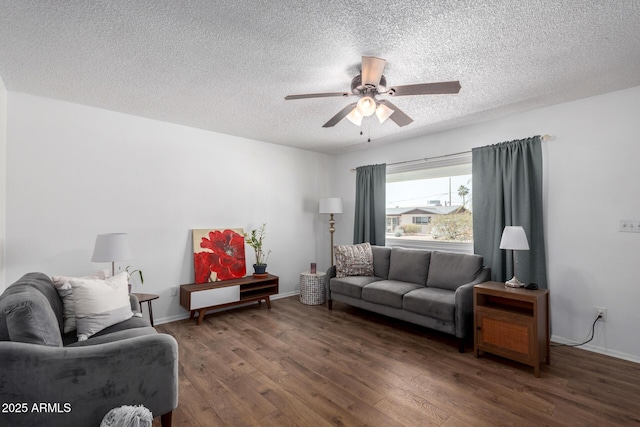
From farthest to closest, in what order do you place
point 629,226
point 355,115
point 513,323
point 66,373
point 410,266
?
point 410,266
point 629,226
point 513,323
point 355,115
point 66,373

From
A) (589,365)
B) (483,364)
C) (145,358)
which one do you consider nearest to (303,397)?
(145,358)

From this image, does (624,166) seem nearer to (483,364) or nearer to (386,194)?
(483,364)

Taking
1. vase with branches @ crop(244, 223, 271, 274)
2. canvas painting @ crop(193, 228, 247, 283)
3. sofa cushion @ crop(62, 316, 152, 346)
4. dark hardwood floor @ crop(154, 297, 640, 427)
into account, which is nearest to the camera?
dark hardwood floor @ crop(154, 297, 640, 427)

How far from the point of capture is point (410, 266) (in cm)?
389

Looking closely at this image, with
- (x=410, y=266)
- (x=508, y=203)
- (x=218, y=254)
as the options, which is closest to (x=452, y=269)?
(x=410, y=266)

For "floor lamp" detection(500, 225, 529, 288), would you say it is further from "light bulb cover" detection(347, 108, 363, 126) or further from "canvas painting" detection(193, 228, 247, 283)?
"canvas painting" detection(193, 228, 247, 283)

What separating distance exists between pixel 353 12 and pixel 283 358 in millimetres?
2738

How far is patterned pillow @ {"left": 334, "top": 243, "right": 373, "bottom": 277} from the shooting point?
13.8 ft

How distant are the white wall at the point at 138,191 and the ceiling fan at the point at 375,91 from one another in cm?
220

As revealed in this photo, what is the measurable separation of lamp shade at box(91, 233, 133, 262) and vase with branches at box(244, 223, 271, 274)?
1.77 metres

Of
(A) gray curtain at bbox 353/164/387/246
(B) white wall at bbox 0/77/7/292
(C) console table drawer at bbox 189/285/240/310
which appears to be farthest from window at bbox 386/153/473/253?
(B) white wall at bbox 0/77/7/292

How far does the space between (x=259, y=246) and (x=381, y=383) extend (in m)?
2.65

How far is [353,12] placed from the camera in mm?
1727

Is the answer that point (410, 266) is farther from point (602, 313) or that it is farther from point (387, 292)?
point (602, 313)
